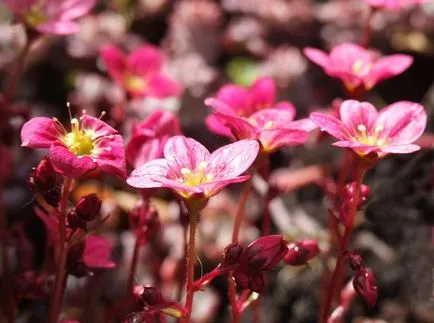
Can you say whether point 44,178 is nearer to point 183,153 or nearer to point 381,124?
point 183,153

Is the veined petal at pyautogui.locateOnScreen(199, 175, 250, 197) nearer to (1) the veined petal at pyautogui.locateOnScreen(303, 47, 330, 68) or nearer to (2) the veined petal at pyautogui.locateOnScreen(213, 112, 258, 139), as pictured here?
(2) the veined petal at pyautogui.locateOnScreen(213, 112, 258, 139)

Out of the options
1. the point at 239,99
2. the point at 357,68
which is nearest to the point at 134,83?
the point at 239,99

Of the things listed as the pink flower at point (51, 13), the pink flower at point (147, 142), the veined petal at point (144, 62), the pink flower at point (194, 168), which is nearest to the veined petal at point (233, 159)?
the pink flower at point (194, 168)

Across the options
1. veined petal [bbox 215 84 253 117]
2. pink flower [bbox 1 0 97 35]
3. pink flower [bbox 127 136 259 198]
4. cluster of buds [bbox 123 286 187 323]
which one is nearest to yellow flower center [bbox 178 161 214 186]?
pink flower [bbox 127 136 259 198]

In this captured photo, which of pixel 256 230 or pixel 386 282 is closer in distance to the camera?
pixel 386 282

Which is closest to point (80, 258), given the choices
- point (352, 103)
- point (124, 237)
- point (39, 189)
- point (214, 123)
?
point (39, 189)

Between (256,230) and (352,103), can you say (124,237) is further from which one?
(352,103)
